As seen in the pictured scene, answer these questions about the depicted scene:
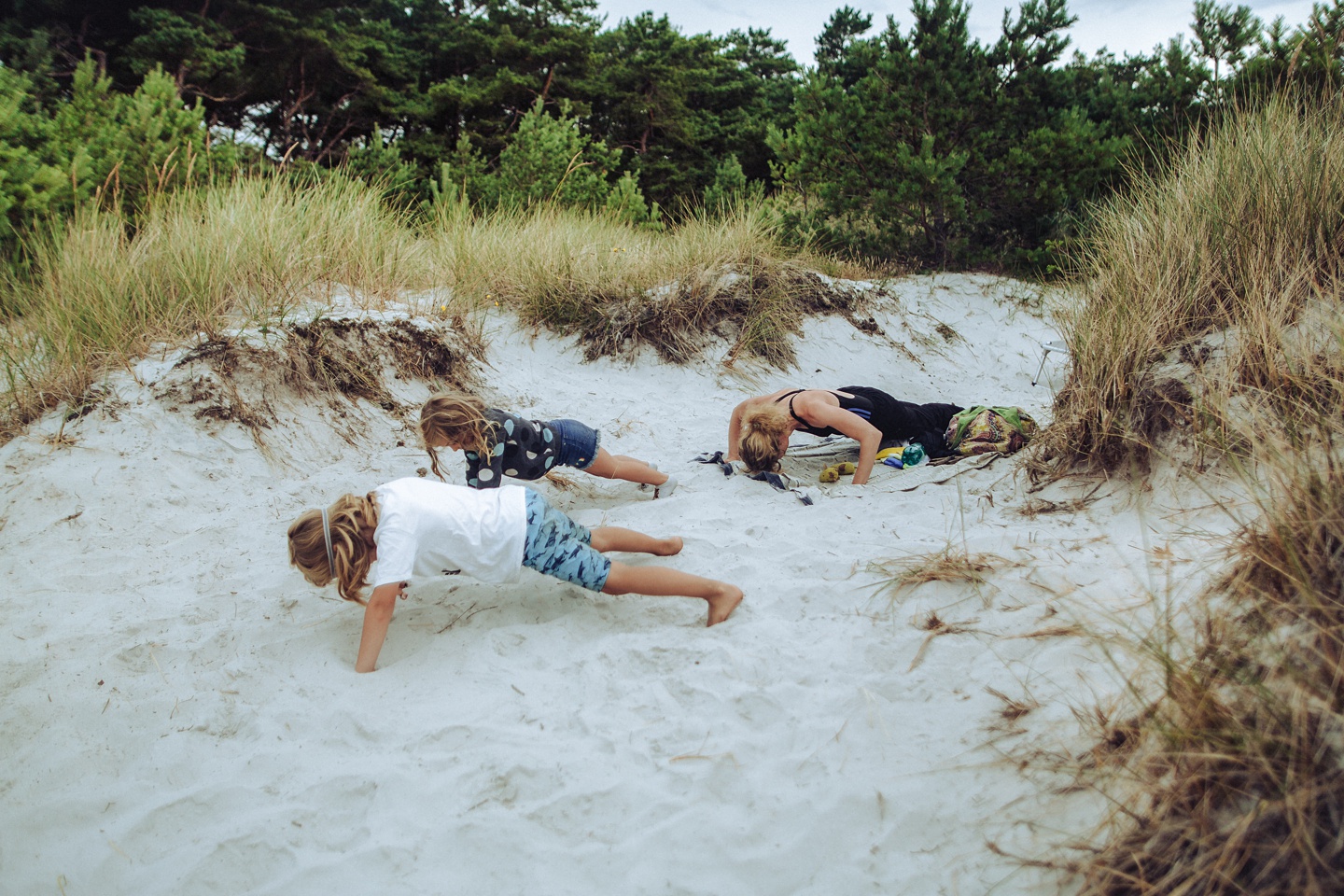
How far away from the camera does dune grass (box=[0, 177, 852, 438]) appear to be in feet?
14.8

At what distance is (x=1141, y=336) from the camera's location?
11.1 feet

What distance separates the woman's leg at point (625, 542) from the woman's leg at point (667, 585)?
317mm

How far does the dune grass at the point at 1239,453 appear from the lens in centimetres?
142

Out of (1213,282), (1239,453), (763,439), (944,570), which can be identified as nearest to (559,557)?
(944,570)

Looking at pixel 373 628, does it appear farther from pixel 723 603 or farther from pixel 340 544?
pixel 723 603

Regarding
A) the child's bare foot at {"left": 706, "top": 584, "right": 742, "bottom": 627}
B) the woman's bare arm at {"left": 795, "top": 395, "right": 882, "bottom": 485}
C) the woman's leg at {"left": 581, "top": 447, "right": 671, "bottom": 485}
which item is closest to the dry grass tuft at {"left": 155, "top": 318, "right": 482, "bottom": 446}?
the woman's leg at {"left": 581, "top": 447, "right": 671, "bottom": 485}

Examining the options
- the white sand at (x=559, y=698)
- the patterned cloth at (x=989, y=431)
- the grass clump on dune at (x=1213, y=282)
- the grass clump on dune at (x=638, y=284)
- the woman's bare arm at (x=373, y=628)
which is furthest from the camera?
the grass clump on dune at (x=638, y=284)

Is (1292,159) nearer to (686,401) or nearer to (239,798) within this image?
(686,401)

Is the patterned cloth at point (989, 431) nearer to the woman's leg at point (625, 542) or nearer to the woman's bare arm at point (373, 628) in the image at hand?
the woman's leg at point (625, 542)

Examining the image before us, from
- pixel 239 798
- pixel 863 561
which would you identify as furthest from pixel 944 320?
pixel 239 798

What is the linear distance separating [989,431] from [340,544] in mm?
3472

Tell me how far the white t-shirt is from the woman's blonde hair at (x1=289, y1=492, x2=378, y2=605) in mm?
56

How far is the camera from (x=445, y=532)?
2.74m

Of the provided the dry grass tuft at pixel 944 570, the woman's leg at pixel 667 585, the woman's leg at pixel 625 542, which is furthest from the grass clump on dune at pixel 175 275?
the dry grass tuft at pixel 944 570
